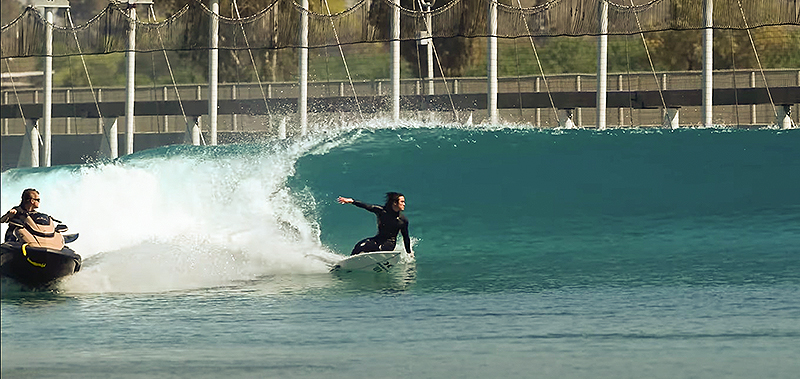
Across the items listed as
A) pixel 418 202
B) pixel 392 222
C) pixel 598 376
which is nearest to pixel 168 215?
pixel 418 202

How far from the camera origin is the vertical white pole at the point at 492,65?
79.5 feet

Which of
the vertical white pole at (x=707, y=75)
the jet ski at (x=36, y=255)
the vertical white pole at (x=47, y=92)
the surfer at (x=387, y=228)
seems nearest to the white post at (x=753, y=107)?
the vertical white pole at (x=707, y=75)

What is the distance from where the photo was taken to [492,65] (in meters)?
24.6

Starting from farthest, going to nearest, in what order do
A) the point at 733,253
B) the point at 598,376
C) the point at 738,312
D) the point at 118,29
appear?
the point at 118,29 < the point at 733,253 < the point at 738,312 < the point at 598,376

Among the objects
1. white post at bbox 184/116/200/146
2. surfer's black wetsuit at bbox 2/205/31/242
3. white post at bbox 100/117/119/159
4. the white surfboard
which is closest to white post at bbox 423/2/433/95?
white post at bbox 184/116/200/146

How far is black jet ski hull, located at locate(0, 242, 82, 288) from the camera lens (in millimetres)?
12602

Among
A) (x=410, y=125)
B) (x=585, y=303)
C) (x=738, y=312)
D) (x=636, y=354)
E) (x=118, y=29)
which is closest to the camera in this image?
(x=636, y=354)

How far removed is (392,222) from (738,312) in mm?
5091

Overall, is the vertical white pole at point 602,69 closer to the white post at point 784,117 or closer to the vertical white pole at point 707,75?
the vertical white pole at point 707,75

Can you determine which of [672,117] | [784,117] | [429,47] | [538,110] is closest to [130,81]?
[429,47]

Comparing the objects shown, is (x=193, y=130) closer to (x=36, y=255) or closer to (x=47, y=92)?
(x=47, y=92)

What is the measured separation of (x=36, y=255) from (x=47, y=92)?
15708mm

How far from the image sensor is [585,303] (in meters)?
12.0

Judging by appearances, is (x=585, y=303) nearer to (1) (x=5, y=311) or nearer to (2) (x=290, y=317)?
(2) (x=290, y=317)
